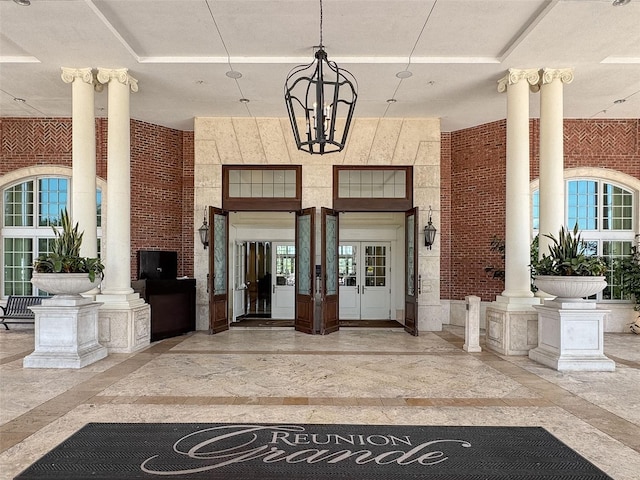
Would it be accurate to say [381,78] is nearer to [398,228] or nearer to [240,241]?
[398,228]

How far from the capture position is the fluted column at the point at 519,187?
23.6ft

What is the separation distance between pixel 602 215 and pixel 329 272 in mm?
5979

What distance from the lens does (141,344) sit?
7.35 metres

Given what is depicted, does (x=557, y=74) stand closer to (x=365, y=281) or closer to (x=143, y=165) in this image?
(x=365, y=281)

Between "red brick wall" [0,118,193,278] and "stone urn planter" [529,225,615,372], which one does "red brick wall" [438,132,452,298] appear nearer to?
"stone urn planter" [529,225,615,372]

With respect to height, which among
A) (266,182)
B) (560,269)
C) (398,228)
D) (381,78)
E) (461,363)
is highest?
(381,78)

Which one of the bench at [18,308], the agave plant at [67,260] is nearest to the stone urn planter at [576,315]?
the agave plant at [67,260]

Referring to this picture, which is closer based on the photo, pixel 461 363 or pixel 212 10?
pixel 212 10

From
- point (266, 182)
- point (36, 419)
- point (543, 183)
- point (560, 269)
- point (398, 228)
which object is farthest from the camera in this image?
point (398, 228)

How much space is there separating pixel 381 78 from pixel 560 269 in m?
3.94

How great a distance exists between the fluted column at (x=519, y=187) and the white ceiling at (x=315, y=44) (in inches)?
12.1

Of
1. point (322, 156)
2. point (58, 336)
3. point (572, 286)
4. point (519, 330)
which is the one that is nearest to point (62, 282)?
point (58, 336)

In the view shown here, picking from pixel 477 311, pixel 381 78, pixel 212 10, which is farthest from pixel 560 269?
pixel 212 10

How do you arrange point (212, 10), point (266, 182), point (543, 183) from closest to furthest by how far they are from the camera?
1. point (212, 10)
2. point (543, 183)
3. point (266, 182)
